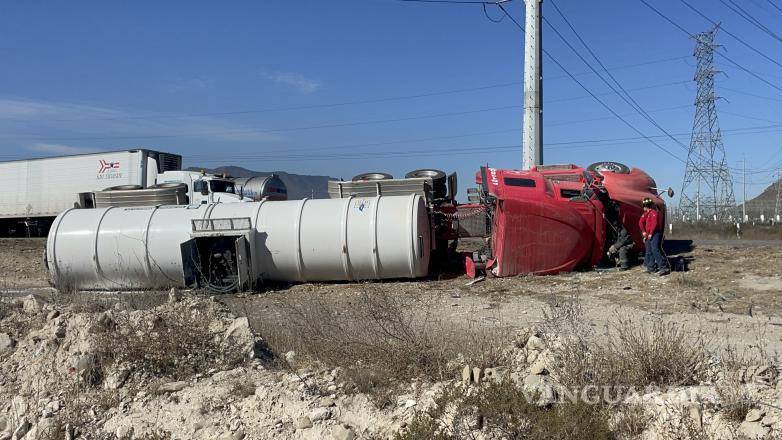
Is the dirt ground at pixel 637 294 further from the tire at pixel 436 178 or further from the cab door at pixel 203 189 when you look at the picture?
the cab door at pixel 203 189

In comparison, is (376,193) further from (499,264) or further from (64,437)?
(64,437)

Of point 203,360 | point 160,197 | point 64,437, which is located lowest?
point 64,437

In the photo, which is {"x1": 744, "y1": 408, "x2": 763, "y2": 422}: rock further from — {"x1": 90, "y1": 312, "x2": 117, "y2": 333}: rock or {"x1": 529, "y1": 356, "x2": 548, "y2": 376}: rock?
{"x1": 90, "y1": 312, "x2": 117, "y2": 333}: rock

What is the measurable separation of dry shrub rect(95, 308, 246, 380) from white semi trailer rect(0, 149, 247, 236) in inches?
663

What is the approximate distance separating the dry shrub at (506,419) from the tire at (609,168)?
10446 mm

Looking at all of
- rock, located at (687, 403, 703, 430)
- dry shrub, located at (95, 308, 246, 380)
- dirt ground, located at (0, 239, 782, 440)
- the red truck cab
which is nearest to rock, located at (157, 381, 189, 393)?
dirt ground, located at (0, 239, 782, 440)

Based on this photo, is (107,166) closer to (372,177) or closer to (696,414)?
(372,177)

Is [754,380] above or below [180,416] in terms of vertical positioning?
above

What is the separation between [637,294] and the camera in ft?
33.4

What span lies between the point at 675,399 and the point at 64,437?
16.1 feet

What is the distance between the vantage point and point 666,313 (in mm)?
8750

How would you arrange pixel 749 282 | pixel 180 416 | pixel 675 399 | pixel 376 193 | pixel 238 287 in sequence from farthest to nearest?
1. pixel 376 193
2. pixel 238 287
3. pixel 749 282
4. pixel 180 416
5. pixel 675 399

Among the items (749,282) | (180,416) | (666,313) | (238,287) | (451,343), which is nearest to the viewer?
(180,416)

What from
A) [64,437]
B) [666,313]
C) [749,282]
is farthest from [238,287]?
[749,282]
